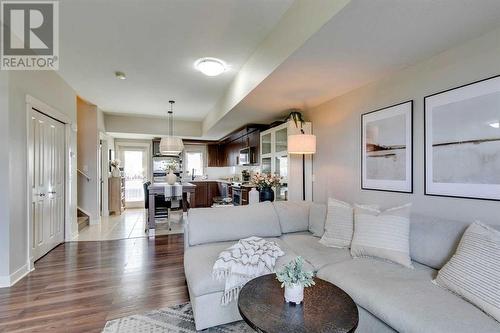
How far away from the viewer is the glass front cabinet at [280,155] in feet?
12.7

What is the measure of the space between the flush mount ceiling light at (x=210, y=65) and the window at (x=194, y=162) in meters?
5.14

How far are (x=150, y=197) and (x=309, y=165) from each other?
10.1 feet

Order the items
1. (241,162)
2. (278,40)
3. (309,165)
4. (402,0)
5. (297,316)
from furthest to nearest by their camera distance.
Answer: (241,162), (309,165), (278,40), (402,0), (297,316)

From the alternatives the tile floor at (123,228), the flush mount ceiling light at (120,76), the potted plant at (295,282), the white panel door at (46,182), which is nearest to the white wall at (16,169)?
the white panel door at (46,182)

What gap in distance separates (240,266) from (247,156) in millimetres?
3924

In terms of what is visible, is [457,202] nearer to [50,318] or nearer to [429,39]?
[429,39]

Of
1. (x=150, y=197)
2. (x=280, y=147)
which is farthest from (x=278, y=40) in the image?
(x=150, y=197)

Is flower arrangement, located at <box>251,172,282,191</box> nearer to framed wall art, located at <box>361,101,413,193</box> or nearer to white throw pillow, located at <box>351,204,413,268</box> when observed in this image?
framed wall art, located at <box>361,101,413,193</box>

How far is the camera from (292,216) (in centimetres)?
295

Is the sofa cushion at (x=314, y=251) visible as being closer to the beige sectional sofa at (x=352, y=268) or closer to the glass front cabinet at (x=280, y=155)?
the beige sectional sofa at (x=352, y=268)

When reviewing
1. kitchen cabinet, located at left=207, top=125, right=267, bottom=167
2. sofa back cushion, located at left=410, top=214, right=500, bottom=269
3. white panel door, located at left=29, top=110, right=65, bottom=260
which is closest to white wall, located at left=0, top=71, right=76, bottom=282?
white panel door, located at left=29, top=110, right=65, bottom=260

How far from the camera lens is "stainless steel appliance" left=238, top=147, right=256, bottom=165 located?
17.8 feet

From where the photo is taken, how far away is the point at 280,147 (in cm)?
415

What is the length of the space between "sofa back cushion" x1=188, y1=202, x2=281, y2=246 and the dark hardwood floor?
2.01 feet
